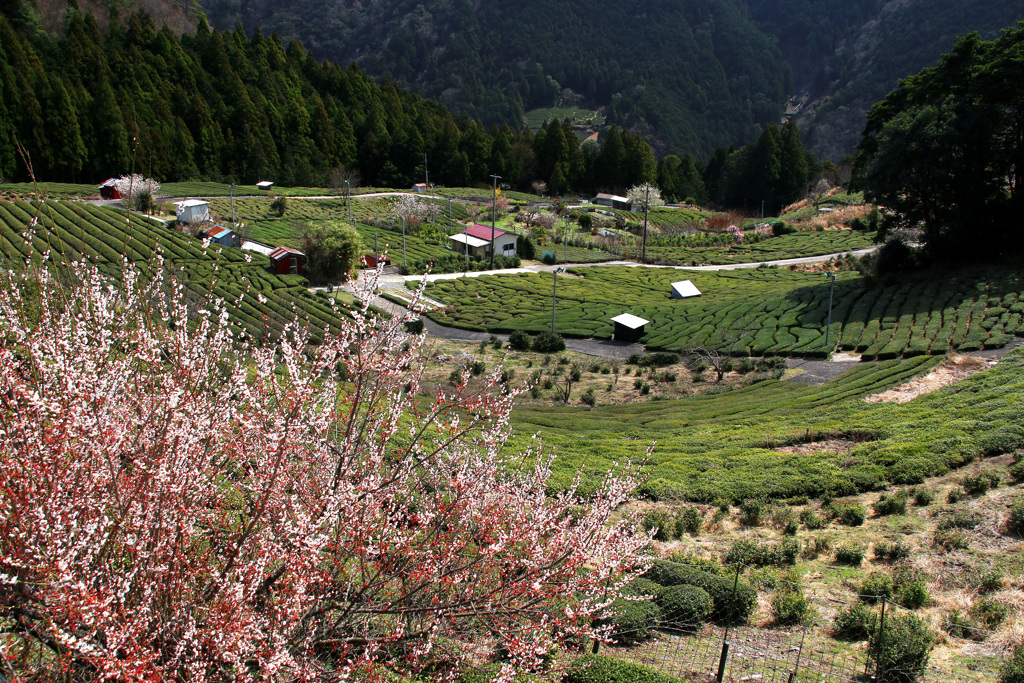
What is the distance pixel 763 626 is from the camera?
1113cm

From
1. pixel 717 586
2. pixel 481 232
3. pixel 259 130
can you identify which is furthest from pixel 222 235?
pixel 717 586

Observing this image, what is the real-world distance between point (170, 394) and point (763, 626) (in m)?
9.91

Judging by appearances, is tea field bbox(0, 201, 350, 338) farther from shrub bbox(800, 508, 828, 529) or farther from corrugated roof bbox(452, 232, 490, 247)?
shrub bbox(800, 508, 828, 529)

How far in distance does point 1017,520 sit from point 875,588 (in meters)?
4.24

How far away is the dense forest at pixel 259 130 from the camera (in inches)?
2970

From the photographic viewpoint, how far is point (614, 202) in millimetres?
106938

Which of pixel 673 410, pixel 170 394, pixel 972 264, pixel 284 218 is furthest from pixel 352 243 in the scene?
pixel 170 394

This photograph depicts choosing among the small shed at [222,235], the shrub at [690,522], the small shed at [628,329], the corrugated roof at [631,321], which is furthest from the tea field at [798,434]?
the small shed at [222,235]

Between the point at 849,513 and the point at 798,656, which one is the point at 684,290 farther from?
the point at 798,656

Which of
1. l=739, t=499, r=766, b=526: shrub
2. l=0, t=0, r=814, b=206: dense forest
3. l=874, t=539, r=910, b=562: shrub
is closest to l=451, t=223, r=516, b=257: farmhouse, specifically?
l=0, t=0, r=814, b=206: dense forest

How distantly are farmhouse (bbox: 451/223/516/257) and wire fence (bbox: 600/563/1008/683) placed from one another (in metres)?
63.0

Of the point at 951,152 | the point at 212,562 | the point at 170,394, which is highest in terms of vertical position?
the point at 951,152

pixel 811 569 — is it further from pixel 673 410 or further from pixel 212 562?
pixel 673 410

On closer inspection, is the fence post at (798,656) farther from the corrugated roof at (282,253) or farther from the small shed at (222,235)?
the small shed at (222,235)
